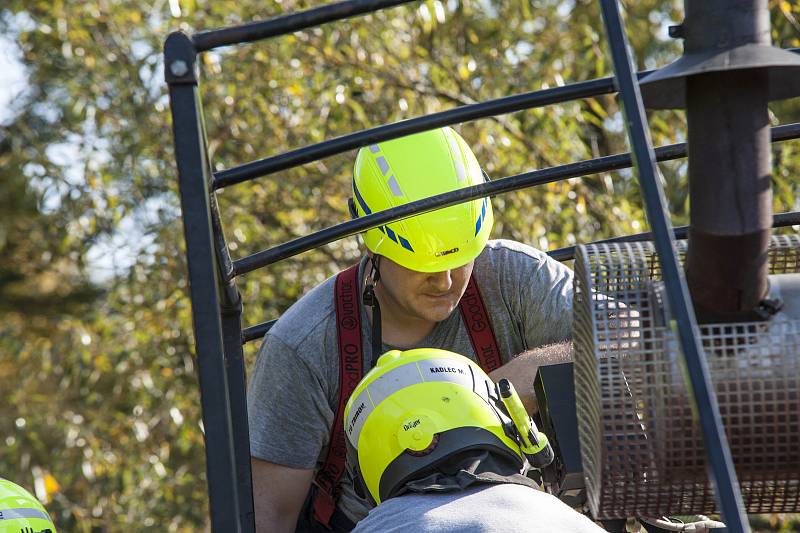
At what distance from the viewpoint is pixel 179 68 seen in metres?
1.55

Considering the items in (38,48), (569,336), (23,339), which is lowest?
(23,339)

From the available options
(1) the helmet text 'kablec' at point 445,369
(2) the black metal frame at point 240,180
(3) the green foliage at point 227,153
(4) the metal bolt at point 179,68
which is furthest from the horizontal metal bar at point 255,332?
(3) the green foliage at point 227,153

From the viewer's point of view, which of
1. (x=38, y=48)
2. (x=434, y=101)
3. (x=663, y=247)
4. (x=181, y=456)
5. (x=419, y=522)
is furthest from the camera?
(x=181, y=456)

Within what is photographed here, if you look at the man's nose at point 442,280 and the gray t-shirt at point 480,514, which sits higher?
the man's nose at point 442,280

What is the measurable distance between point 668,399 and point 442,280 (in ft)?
4.95

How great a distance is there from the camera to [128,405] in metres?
7.71

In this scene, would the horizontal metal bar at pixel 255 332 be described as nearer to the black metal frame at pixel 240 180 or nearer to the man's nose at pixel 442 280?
the man's nose at pixel 442 280

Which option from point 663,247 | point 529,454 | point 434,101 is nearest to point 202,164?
point 663,247

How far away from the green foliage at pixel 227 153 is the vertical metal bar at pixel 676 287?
438 cm

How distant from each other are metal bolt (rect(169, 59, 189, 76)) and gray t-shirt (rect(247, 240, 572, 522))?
5.68 feet

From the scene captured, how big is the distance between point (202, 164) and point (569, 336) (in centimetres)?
189

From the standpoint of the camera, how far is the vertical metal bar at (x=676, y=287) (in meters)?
1.34

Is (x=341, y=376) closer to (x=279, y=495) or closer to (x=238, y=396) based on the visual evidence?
(x=279, y=495)

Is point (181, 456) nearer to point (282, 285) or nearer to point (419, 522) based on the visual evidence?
point (282, 285)
